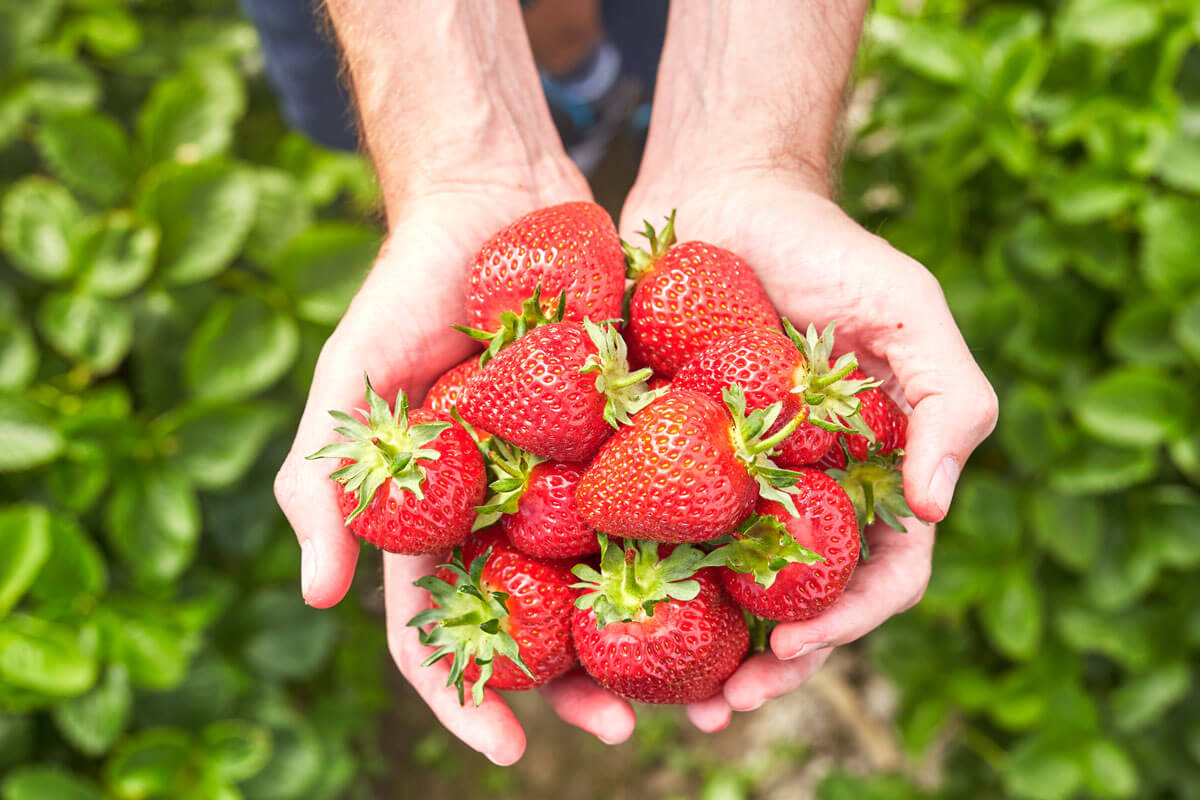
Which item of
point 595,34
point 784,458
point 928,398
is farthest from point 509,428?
point 595,34

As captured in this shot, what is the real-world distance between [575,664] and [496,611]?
18 cm

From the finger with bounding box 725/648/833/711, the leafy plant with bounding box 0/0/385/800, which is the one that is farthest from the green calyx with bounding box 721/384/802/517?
the leafy plant with bounding box 0/0/385/800

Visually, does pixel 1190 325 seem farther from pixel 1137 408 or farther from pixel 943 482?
pixel 943 482

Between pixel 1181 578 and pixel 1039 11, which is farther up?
pixel 1039 11

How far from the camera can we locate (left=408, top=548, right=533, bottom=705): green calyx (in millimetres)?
1053

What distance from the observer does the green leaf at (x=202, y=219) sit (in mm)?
1816

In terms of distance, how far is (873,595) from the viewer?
1126mm

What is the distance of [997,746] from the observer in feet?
6.93

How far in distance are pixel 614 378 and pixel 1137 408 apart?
3.47 feet

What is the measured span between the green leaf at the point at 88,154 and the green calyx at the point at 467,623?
126 cm

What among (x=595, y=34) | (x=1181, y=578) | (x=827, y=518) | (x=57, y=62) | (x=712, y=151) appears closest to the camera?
(x=827, y=518)

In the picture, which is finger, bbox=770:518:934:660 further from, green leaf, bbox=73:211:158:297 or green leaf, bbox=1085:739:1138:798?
green leaf, bbox=73:211:158:297

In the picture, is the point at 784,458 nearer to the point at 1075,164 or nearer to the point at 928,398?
the point at 928,398

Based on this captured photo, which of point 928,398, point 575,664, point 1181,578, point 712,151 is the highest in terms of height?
point 712,151
